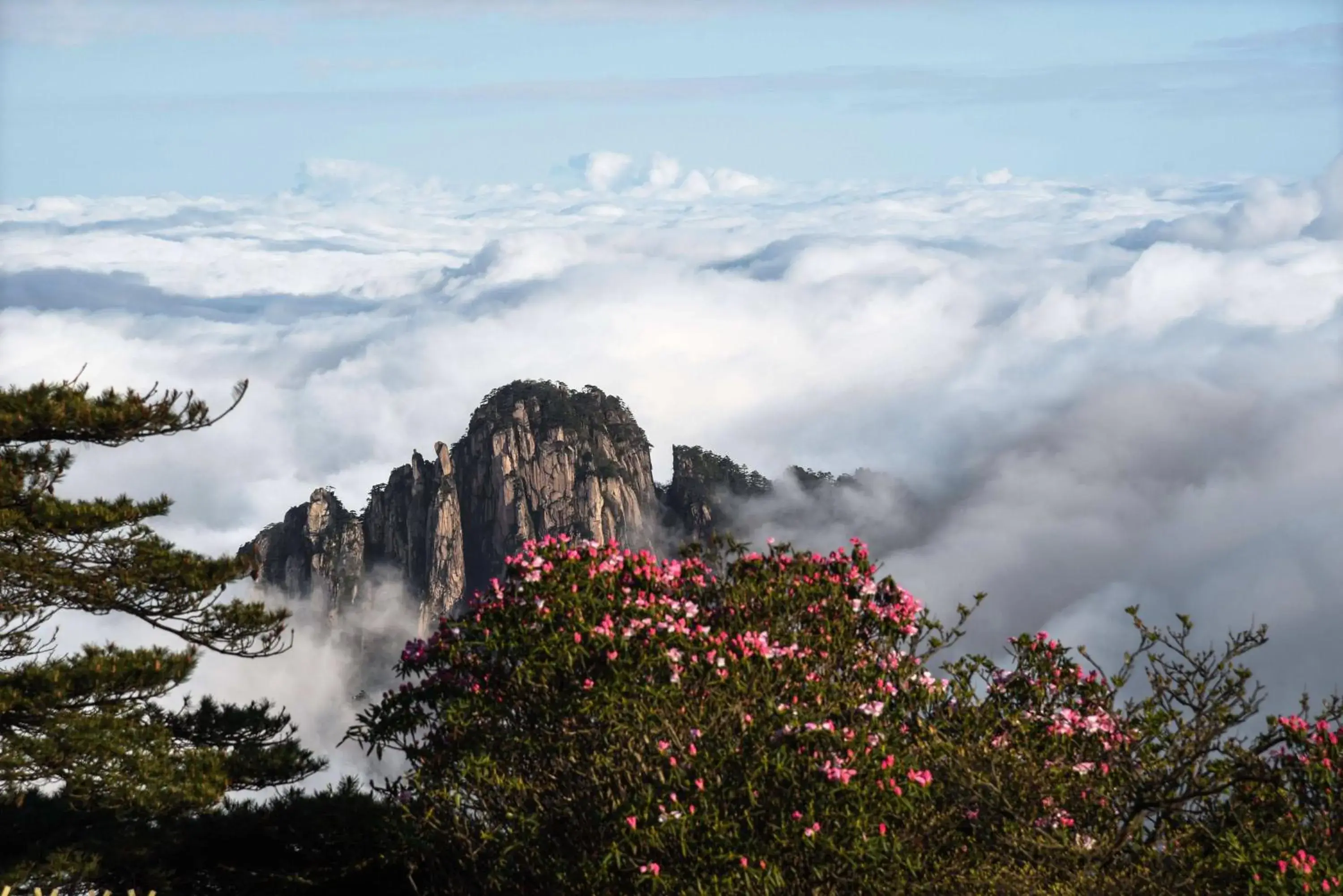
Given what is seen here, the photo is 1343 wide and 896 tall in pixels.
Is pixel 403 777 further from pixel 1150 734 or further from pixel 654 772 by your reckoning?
pixel 1150 734

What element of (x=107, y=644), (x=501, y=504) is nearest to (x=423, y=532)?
(x=501, y=504)

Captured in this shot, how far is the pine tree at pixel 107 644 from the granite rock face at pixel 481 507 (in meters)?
95.3

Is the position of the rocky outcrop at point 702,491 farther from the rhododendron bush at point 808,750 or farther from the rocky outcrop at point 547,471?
the rhododendron bush at point 808,750

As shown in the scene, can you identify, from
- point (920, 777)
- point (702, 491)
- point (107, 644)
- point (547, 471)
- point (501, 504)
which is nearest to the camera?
point (920, 777)

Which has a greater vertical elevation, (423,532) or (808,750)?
(423,532)

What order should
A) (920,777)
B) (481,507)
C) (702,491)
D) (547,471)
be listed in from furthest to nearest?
(481,507)
(702,491)
(547,471)
(920,777)

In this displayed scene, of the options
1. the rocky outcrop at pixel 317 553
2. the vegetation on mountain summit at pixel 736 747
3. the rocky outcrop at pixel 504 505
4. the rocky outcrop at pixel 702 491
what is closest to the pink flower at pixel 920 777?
the vegetation on mountain summit at pixel 736 747

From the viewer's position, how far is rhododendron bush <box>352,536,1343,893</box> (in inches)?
365

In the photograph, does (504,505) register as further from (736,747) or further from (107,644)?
(736,747)

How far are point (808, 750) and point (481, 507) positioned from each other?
110826mm

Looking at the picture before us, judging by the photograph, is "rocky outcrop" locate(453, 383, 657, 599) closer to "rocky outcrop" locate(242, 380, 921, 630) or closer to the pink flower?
"rocky outcrop" locate(242, 380, 921, 630)

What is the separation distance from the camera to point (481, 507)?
11906 centimetres

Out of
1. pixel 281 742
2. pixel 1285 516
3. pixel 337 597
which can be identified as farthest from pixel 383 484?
pixel 281 742

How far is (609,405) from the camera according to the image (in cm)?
12219
